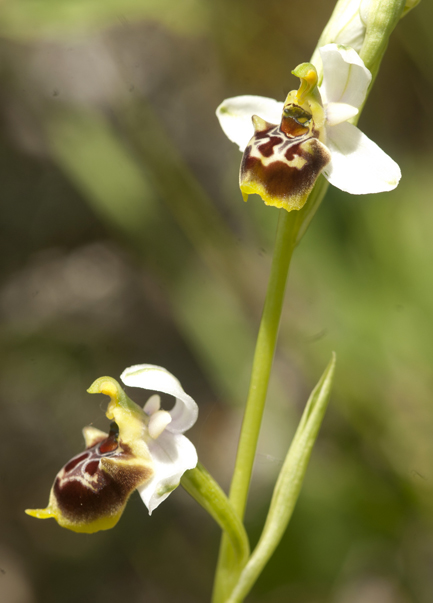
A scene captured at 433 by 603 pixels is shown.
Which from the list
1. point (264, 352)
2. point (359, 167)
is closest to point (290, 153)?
point (359, 167)

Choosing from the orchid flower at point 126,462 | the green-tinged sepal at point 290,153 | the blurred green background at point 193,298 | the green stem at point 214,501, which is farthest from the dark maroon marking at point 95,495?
the blurred green background at point 193,298

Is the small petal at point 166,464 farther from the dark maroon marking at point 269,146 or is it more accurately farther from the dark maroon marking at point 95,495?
the dark maroon marking at point 269,146

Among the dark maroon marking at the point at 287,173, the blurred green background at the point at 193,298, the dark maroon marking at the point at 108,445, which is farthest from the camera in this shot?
the blurred green background at the point at 193,298

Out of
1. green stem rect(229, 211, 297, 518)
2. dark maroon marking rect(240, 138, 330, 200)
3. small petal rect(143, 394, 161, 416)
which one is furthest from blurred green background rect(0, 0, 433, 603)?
dark maroon marking rect(240, 138, 330, 200)

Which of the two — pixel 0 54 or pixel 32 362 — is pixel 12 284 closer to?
pixel 32 362

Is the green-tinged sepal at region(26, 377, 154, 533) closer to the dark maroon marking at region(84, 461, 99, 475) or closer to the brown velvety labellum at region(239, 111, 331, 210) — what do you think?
the dark maroon marking at region(84, 461, 99, 475)

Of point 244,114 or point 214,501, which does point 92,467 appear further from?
point 244,114

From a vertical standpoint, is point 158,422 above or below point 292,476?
above
